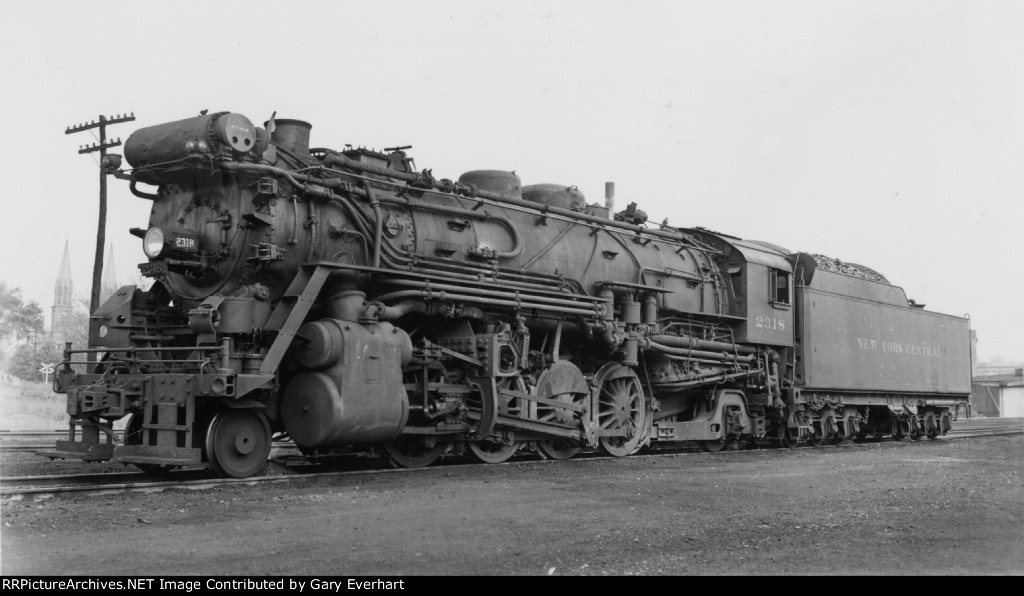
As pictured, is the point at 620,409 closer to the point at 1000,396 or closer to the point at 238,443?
the point at 238,443

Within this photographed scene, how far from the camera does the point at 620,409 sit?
13.8 metres

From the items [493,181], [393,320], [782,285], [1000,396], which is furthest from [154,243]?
[1000,396]

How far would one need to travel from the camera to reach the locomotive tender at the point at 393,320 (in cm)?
A: 941

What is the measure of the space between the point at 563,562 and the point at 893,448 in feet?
43.9

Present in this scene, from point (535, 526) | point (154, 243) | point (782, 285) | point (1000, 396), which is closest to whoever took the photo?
point (535, 526)

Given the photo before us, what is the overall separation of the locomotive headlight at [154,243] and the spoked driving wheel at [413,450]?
11.5 ft

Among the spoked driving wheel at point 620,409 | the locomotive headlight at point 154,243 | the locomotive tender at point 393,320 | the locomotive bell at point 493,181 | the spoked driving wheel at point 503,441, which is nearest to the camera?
the locomotive tender at point 393,320

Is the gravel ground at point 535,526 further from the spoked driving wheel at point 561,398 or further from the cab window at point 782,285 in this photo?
→ the cab window at point 782,285

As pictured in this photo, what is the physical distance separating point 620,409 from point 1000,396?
1714 inches

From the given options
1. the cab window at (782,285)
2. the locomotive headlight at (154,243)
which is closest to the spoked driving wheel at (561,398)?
the locomotive headlight at (154,243)

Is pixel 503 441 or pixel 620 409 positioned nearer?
pixel 503 441

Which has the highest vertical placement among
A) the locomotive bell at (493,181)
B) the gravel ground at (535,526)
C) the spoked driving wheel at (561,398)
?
the locomotive bell at (493,181)

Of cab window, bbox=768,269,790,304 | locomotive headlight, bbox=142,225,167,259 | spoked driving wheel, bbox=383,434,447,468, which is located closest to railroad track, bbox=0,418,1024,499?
spoked driving wheel, bbox=383,434,447,468
